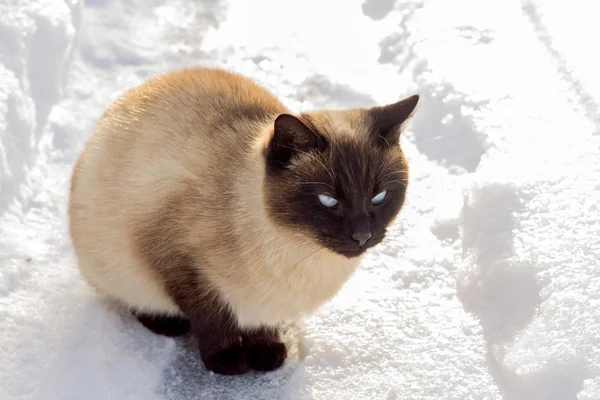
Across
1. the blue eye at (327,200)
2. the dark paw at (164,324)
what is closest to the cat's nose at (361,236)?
the blue eye at (327,200)

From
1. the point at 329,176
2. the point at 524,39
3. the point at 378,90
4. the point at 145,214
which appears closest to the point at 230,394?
the point at 145,214

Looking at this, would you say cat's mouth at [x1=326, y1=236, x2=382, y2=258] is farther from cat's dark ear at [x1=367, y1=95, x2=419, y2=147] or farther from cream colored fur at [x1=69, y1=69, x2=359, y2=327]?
cat's dark ear at [x1=367, y1=95, x2=419, y2=147]

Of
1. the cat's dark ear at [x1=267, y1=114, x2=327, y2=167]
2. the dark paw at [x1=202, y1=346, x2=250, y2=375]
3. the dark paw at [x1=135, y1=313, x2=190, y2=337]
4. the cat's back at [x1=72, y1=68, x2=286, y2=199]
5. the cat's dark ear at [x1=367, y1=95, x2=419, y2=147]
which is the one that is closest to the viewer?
the cat's dark ear at [x1=267, y1=114, x2=327, y2=167]

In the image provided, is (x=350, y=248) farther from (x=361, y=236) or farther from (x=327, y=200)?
(x=327, y=200)

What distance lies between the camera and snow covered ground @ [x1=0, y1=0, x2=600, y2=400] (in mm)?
2754

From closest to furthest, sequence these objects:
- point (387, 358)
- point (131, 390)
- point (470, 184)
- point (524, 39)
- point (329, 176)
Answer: point (329, 176) < point (131, 390) < point (387, 358) < point (470, 184) < point (524, 39)

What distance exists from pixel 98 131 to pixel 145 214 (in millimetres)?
444

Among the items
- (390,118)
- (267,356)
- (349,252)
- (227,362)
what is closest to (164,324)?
(227,362)

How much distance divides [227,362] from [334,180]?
895 millimetres

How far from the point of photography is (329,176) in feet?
7.48

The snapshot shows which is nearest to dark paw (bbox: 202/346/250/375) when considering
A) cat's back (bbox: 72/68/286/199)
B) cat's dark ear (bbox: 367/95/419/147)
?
cat's back (bbox: 72/68/286/199)

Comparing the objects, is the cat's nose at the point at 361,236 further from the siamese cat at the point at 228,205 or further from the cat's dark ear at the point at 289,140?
the cat's dark ear at the point at 289,140

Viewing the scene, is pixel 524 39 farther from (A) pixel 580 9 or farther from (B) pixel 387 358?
(B) pixel 387 358

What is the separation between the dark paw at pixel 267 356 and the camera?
281cm
